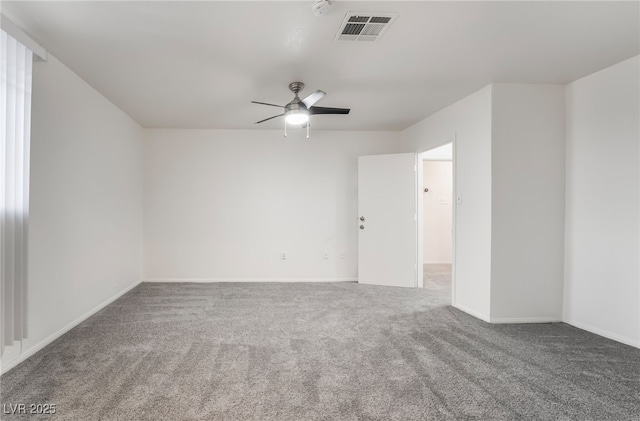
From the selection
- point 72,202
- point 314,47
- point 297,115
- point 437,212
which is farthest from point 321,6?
point 437,212

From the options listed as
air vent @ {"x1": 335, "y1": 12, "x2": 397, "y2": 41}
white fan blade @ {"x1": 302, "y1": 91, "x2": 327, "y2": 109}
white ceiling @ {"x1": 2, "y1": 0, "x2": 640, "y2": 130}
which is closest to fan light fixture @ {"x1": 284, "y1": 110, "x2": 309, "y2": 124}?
white fan blade @ {"x1": 302, "y1": 91, "x2": 327, "y2": 109}

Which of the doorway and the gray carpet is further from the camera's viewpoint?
the doorway

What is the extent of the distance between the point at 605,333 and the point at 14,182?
479 cm

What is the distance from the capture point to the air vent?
1.83 meters

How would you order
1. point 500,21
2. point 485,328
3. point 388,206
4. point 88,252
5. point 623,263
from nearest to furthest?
point 500,21
point 623,263
point 485,328
point 88,252
point 388,206

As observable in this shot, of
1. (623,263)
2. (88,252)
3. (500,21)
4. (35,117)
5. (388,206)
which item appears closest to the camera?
(500,21)

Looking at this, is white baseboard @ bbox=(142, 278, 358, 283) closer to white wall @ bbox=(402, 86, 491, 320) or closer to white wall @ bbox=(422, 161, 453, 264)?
white wall @ bbox=(402, 86, 491, 320)

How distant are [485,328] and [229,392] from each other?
236 centimetres

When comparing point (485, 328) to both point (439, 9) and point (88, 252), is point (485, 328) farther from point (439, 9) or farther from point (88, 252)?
point (88, 252)

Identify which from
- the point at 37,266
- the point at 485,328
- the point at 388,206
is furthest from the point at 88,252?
the point at 485,328

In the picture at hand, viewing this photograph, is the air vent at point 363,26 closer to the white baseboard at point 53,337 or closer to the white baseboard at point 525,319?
the white baseboard at point 525,319

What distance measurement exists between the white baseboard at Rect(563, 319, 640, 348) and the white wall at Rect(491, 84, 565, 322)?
5.7 inches

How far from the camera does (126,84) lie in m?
2.88

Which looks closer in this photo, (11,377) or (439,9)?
(439,9)
